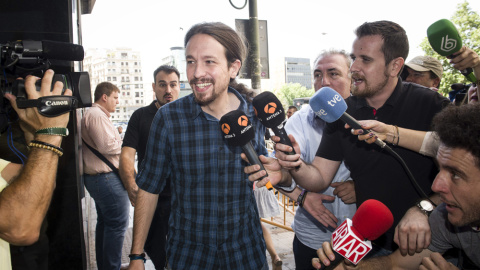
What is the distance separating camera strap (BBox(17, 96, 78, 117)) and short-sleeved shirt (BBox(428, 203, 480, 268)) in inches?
73.6

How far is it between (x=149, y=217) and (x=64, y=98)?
80 centimetres

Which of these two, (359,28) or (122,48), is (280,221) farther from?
(122,48)

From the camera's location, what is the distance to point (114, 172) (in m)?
3.90

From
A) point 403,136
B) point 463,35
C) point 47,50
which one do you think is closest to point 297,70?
point 463,35

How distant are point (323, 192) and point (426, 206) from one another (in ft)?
2.54

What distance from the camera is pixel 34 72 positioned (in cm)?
169

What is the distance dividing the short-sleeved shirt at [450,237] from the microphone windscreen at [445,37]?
921 millimetres

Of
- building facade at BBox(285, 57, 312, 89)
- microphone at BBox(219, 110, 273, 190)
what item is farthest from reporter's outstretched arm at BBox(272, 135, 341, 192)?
building facade at BBox(285, 57, 312, 89)

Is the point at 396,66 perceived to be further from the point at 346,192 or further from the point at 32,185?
the point at 32,185

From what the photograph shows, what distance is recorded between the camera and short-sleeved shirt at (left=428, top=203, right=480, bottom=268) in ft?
5.32

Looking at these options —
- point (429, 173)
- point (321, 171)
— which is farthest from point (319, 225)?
point (429, 173)

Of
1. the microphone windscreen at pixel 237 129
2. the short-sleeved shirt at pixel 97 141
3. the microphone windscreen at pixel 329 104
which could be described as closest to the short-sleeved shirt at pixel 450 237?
the microphone windscreen at pixel 329 104

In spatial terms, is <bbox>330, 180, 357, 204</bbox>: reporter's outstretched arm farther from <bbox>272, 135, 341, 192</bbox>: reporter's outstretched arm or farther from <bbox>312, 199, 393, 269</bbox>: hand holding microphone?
<bbox>312, 199, 393, 269</bbox>: hand holding microphone

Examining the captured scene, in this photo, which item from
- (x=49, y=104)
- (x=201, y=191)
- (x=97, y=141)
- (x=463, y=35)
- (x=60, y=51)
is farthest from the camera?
(x=463, y=35)
